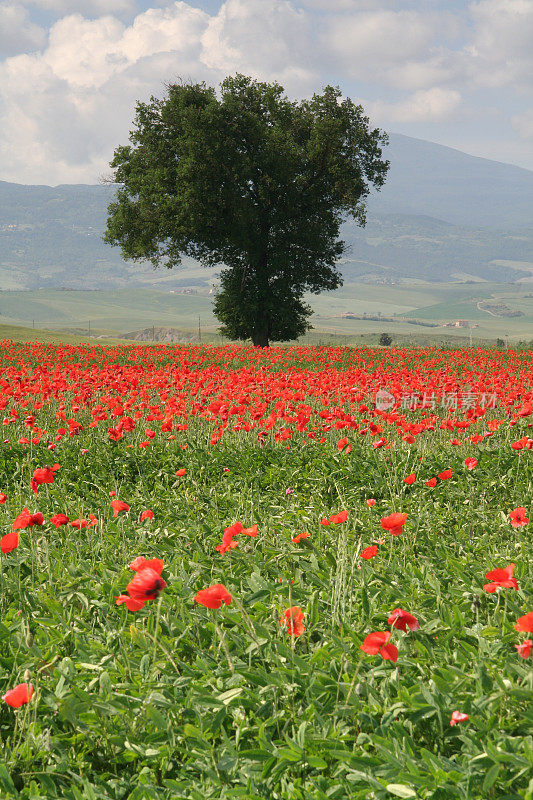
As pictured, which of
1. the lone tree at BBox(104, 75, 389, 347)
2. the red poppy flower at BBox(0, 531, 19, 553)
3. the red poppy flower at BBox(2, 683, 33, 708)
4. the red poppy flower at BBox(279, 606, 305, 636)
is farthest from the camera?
the lone tree at BBox(104, 75, 389, 347)

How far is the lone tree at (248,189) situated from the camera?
27.3 meters

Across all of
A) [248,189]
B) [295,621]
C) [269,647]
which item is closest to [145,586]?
[295,621]

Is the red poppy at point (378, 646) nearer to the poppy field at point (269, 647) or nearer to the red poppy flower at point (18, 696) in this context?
the poppy field at point (269, 647)

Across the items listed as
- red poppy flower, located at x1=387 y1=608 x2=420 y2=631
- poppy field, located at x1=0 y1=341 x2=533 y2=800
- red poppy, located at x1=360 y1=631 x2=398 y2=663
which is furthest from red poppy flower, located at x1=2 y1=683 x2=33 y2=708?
red poppy flower, located at x1=387 y1=608 x2=420 y2=631

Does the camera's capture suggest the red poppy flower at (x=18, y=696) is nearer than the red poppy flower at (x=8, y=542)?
Yes

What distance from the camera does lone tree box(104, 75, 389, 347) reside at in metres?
27.3

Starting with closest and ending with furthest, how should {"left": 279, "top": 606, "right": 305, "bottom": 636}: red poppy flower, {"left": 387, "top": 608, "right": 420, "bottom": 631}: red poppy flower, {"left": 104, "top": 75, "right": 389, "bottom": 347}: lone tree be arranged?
1. {"left": 387, "top": 608, "right": 420, "bottom": 631}: red poppy flower
2. {"left": 279, "top": 606, "right": 305, "bottom": 636}: red poppy flower
3. {"left": 104, "top": 75, "right": 389, "bottom": 347}: lone tree

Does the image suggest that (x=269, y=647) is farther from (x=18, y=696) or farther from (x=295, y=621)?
(x=18, y=696)

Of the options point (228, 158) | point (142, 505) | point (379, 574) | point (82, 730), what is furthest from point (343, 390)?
point (228, 158)

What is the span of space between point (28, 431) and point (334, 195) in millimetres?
23679

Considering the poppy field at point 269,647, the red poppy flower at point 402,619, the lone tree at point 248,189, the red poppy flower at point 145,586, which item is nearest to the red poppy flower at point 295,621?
the poppy field at point 269,647

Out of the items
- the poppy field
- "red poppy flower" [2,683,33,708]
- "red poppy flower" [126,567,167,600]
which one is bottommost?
the poppy field

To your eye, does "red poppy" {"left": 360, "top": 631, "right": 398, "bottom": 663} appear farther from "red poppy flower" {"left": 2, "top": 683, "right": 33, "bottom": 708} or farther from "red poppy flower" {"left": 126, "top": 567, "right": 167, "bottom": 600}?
"red poppy flower" {"left": 2, "top": 683, "right": 33, "bottom": 708}

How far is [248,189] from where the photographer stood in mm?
29203
